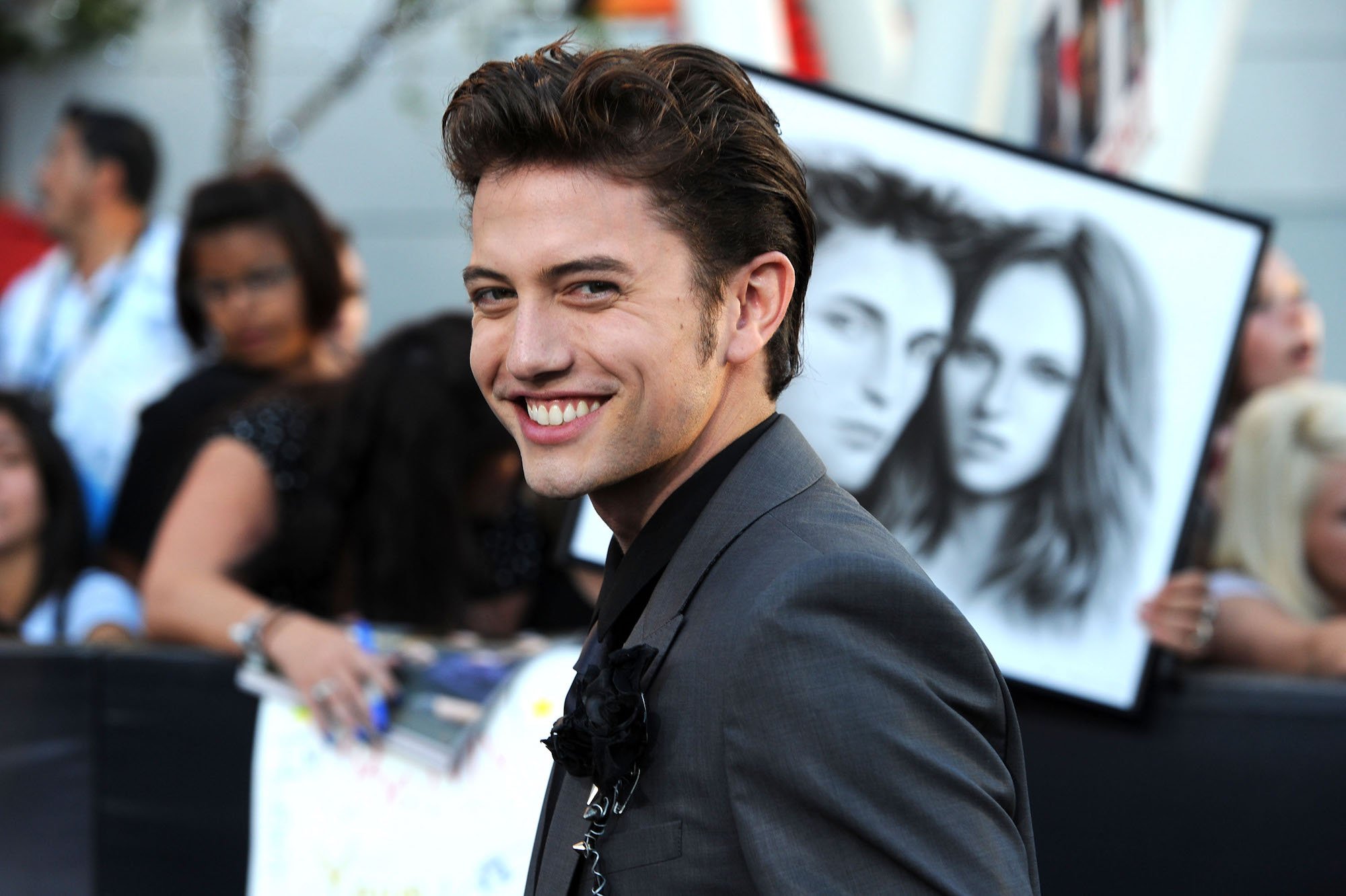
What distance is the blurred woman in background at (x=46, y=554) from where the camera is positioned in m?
3.48

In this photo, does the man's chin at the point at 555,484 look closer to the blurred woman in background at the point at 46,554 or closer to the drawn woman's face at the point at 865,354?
the drawn woman's face at the point at 865,354

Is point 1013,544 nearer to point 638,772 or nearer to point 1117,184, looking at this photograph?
point 1117,184

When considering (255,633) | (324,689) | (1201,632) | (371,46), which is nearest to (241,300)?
(255,633)

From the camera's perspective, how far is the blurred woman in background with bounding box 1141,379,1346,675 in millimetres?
2893

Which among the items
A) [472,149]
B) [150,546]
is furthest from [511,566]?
[472,149]

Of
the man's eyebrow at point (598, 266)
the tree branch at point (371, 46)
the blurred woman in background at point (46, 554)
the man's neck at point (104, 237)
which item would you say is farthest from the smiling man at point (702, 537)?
the tree branch at point (371, 46)

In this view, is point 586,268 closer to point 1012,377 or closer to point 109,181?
point 1012,377

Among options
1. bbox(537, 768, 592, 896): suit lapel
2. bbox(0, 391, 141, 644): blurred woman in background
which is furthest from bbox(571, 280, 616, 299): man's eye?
bbox(0, 391, 141, 644): blurred woman in background

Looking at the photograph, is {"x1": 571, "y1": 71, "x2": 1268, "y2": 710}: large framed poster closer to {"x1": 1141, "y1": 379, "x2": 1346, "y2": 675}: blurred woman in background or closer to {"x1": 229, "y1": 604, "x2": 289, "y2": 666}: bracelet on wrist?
{"x1": 1141, "y1": 379, "x2": 1346, "y2": 675}: blurred woman in background

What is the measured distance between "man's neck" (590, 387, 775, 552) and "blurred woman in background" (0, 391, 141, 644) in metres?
2.29

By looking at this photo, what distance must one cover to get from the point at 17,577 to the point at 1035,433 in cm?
243

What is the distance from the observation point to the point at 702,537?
1393 mm

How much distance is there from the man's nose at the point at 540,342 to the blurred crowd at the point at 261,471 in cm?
149

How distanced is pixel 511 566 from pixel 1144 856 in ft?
4.75
